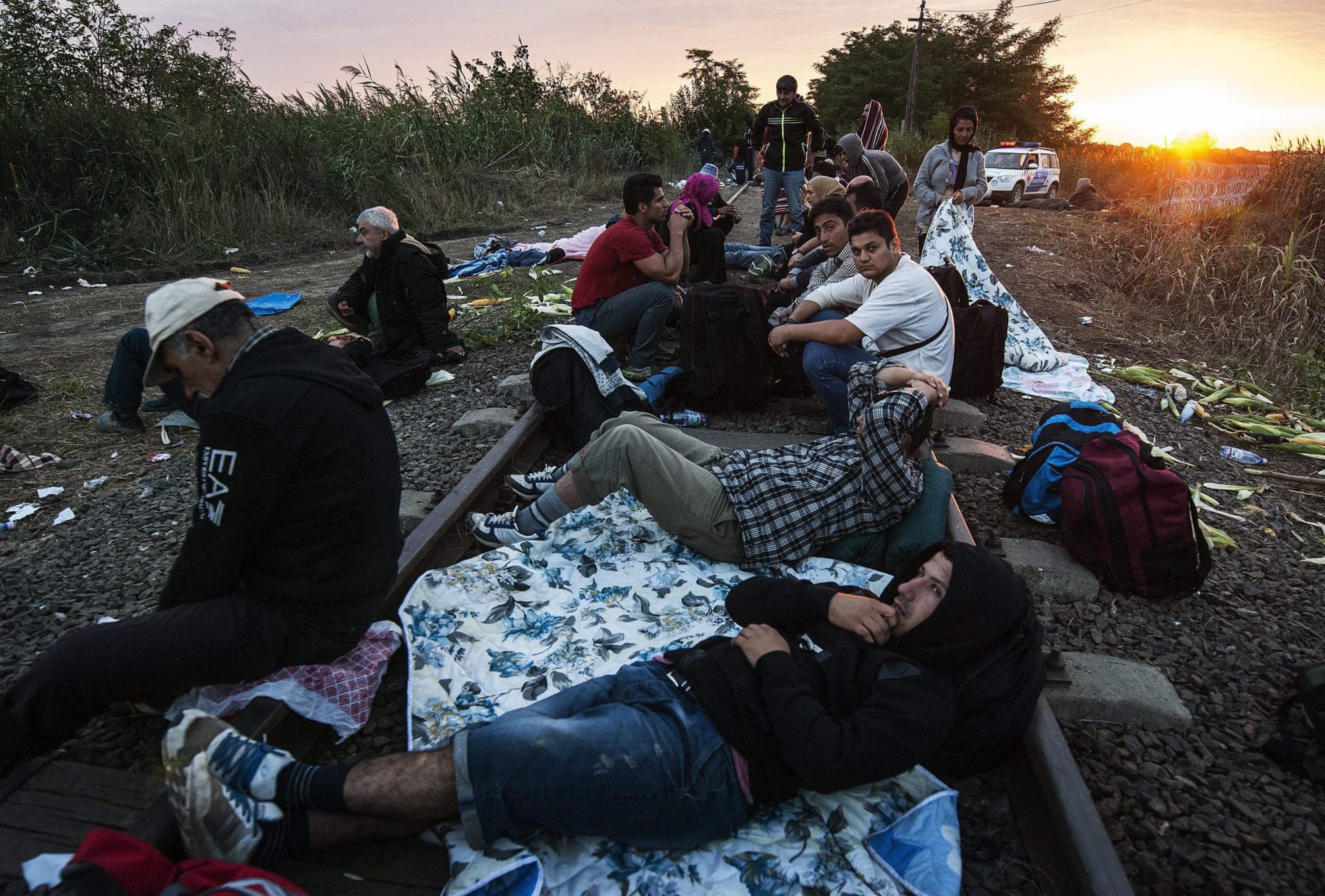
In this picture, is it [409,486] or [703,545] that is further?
[409,486]

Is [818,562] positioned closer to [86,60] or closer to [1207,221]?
[1207,221]

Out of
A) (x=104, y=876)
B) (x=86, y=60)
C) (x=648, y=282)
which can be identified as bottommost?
(x=104, y=876)

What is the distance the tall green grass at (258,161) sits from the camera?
1144 centimetres

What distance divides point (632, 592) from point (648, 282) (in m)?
3.55

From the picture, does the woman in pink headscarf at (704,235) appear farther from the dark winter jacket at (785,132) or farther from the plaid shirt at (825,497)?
the plaid shirt at (825,497)

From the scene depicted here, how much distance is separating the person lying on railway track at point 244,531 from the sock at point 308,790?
0.48m

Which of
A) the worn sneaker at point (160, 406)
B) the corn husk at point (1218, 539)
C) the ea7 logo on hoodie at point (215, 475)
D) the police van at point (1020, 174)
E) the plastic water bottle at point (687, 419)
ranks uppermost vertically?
the police van at point (1020, 174)

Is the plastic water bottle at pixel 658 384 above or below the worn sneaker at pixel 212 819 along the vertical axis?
above

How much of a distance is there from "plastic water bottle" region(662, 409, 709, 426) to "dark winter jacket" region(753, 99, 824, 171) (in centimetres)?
588

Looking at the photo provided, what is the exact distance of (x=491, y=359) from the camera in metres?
6.73

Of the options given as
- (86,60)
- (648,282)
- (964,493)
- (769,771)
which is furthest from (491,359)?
(86,60)

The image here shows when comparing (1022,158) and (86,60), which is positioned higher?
(86,60)

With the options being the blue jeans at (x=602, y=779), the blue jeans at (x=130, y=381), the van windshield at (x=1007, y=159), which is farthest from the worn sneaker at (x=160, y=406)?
the van windshield at (x=1007, y=159)

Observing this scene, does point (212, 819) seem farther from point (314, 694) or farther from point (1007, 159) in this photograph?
point (1007, 159)
